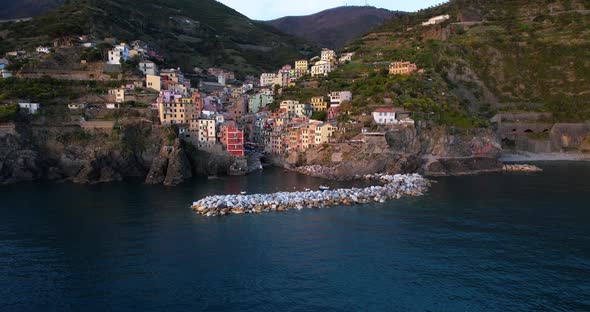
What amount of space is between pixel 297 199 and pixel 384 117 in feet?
73.2

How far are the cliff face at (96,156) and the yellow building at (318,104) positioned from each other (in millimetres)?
21903

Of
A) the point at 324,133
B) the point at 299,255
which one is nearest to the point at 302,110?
A: the point at 324,133

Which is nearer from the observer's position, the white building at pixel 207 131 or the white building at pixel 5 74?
the white building at pixel 207 131

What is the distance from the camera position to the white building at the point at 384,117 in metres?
54.2

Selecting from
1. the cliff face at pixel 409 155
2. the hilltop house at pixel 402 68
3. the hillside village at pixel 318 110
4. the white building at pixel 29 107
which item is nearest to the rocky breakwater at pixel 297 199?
the cliff face at pixel 409 155

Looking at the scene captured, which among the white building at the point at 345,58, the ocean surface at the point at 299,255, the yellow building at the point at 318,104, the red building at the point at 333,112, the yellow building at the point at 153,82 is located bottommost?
the ocean surface at the point at 299,255

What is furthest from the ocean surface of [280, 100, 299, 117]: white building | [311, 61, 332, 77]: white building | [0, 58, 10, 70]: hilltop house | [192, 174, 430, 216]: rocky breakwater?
[311, 61, 332, 77]: white building

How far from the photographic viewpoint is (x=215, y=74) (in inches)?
4060

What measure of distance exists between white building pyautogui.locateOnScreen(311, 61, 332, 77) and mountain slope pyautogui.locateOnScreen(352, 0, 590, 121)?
26.2 ft

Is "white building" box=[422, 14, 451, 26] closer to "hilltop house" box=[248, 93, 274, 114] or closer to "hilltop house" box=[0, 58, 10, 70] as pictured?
"hilltop house" box=[248, 93, 274, 114]

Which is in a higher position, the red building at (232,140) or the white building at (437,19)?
the white building at (437,19)

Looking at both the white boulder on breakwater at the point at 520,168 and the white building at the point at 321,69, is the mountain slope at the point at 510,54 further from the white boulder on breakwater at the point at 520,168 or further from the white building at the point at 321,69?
the white boulder on breakwater at the point at 520,168

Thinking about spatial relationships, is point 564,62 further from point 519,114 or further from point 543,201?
point 543,201

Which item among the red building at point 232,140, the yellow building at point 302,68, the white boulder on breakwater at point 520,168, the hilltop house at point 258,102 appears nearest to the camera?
the red building at point 232,140
